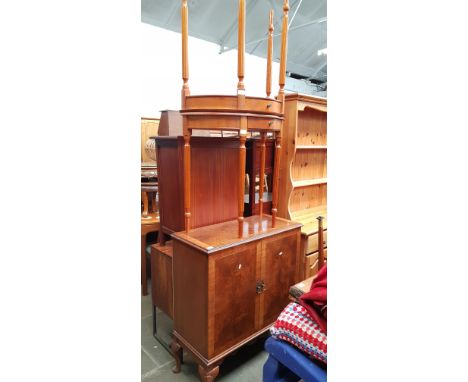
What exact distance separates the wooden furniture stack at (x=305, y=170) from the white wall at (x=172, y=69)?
157 cm

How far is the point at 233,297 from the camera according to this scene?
154 centimetres

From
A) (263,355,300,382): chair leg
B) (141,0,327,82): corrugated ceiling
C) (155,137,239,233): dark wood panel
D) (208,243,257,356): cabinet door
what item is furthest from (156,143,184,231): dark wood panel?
(141,0,327,82): corrugated ceiling

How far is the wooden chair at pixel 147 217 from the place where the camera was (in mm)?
2625

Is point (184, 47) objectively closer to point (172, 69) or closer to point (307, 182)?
point (307, 182)

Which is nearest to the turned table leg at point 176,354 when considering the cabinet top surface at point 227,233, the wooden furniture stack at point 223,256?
the wooden furniture stack at point 223,256

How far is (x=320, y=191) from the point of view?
2.88 metres

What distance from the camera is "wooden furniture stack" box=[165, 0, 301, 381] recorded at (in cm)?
147

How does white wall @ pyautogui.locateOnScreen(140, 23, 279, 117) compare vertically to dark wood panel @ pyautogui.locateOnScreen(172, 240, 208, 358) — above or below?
above

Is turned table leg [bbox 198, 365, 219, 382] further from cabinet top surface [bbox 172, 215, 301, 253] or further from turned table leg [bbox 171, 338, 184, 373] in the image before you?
cabinet top surface [bbox 172, 215, 301, 253]

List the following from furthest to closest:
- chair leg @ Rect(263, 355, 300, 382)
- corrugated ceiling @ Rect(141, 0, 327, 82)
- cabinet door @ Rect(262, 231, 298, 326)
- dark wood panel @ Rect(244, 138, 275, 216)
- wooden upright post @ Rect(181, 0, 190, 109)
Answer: corrugated ceiling @ Rect(141, 0, 327, 82)
dark wood panel @ Rect(244, 138, 275, 216)
cabinet door @ Rect(262, 231, 298, 326)
wooden upright post @ Rect(181, 0, 190, 109)
chair leg @ Rect(263, 355, 300, 382)

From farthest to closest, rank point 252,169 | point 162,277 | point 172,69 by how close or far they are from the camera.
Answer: point 172,69, point 252,169, point 162,277

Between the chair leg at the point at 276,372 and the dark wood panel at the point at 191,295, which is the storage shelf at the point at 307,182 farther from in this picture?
the chair leg at the point at 276,372

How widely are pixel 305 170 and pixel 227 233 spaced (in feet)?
4.43

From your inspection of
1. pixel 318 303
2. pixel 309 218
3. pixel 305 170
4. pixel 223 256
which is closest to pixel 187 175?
pixel 223 256
